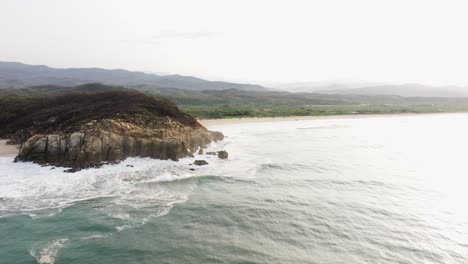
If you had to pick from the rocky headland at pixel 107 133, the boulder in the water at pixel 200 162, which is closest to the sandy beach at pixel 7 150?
the rocky headland at pixel 107 133

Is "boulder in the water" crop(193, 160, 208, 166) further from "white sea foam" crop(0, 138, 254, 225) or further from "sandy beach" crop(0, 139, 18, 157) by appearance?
"sandy beach" crop(0, 139, 18, 157)

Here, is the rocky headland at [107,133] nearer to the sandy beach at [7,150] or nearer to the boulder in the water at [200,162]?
the sandy beach at [7,150]

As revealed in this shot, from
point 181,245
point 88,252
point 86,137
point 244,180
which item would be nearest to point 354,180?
point 244,180

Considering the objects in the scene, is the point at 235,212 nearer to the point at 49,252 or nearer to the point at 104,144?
the point at 49,252

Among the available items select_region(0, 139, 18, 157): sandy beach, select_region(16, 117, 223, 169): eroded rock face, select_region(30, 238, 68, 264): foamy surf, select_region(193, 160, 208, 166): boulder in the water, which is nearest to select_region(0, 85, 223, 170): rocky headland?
select_region(16, 117, 223, 169): eroded rock face

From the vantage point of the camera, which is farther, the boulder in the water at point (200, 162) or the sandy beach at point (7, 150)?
the sandy beach at point (7, 150)

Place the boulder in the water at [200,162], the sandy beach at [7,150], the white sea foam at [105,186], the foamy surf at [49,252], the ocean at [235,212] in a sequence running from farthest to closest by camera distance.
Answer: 1. the sandy beach at [7,150]
2. the boulder in the water at [200,162]
3. the white sea foam at [105,186]
4. the ocean at [235,212]
5. the foamy surf at [49,252]
